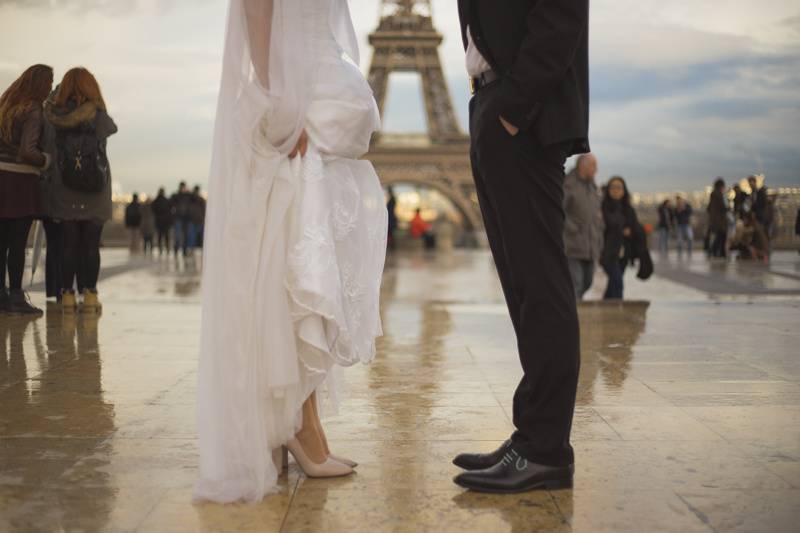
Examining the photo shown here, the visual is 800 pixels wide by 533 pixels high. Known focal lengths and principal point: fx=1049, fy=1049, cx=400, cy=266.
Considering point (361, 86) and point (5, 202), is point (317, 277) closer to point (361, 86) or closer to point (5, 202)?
point (361, 86)

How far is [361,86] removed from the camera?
3.41m

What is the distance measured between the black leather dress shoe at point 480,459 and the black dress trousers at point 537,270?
0.06 meters

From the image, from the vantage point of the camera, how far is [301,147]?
130 inches

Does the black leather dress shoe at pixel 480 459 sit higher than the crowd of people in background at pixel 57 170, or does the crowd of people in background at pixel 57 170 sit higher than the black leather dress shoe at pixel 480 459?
the crowd of people in background at pixel 57 170

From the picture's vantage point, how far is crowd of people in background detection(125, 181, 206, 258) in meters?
22.9

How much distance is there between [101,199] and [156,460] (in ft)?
17.0

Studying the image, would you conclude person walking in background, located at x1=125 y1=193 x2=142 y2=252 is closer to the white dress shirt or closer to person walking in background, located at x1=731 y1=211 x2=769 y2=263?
person walking in background, located at x1=731 y1=211 x2=769 y2=263

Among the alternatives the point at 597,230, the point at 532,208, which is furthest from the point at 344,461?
the point at 597,230

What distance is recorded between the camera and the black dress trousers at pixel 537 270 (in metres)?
3.23

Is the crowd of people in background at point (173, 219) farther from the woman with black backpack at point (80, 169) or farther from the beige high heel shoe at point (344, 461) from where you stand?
the beige high heel shoe at point (344, 461)

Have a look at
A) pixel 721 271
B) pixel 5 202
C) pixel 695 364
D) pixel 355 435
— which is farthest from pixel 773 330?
pixel 721 271

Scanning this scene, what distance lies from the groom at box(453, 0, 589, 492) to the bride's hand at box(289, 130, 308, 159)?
533 millimetres

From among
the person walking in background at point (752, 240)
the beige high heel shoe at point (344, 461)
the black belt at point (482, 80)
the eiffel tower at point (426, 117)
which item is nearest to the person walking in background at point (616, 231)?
the black belt at point (482, 80)

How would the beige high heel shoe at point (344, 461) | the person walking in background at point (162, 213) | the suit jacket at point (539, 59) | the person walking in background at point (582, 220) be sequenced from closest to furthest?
the suit jacket at point (539, 59), the beige high heel shoe at point (344, 461), the person walking in background at point (582, 220), the person walking in background at point (162, 213)
